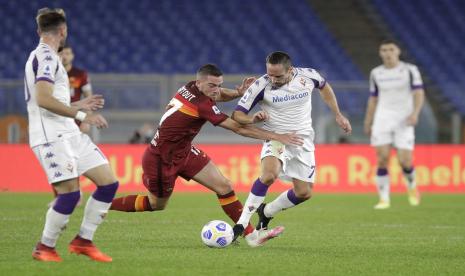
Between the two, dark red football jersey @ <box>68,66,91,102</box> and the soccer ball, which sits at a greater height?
dark red football jersey @ <box>68,66,91,102</box>

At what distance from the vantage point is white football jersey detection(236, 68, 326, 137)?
32.1ft

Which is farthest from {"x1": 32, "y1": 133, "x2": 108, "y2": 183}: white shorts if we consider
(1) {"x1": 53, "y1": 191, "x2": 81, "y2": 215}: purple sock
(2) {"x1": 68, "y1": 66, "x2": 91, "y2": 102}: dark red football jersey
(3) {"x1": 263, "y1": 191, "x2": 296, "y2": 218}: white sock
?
(2) {"x1": 68, "y1": 66, "x2": 91, "y2": 102}: dark red football jersey

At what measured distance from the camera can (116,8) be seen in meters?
24.9

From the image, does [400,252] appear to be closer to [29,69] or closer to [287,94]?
[287,94]

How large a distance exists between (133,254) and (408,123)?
7.67 metres

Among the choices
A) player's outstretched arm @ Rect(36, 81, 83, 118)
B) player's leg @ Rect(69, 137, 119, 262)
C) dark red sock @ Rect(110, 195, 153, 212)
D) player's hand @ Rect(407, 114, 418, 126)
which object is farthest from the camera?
player's hand @ Rect(407, 114, 418, 126)

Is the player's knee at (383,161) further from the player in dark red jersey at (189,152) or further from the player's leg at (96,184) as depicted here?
the player's leg at (96,184)

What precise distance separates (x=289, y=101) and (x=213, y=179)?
3.70 feet

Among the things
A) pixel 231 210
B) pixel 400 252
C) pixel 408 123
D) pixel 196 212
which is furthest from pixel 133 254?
pixel 408 123

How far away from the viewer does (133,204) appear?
32.6 ft

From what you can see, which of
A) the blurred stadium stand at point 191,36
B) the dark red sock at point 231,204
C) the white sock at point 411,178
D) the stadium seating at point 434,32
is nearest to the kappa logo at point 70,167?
the dark red sock at point 231,204

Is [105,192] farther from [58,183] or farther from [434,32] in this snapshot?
[434,32]

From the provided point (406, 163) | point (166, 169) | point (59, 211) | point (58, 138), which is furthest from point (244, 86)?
point (406, 163)

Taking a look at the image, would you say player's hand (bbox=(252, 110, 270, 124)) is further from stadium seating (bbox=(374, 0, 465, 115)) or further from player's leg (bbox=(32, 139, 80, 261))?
stadium seating (bbox=(374, 0, 465, 115))
